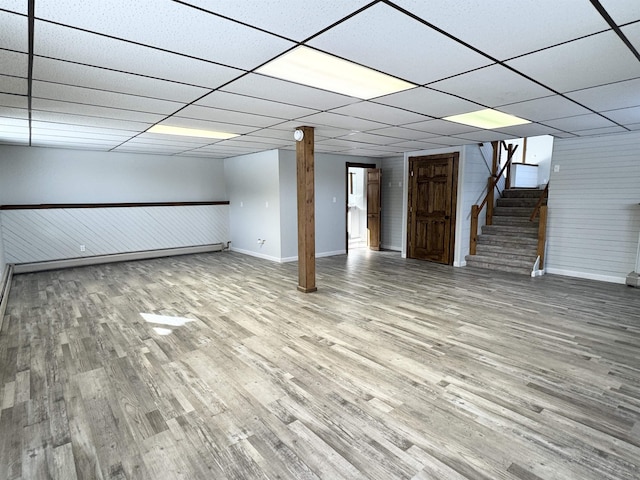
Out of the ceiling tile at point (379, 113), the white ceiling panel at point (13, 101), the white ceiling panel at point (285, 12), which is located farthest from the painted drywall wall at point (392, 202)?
the white ceiling panel at point (13, 101)

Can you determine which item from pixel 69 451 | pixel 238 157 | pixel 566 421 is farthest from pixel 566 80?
pixel 238 157

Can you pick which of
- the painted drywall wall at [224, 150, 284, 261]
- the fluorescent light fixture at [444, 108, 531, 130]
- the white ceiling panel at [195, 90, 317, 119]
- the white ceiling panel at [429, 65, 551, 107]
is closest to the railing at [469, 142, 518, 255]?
the fluorescent light fixture at [444, 108, 531, 130]

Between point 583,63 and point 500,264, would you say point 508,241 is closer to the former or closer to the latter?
point 500,264

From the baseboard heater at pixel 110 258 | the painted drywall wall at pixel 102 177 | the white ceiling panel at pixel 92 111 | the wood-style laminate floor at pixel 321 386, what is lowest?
the wood-style laminate floor at pixel 321 386

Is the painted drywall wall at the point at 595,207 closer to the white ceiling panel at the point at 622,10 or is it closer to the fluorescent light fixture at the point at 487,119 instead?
the fluorescent light fixture at the point at 487,119

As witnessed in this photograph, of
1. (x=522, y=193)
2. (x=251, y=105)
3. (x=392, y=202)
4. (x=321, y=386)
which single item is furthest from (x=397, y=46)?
(x=392, y=202)

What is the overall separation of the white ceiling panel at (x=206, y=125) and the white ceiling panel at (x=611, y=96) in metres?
3.78

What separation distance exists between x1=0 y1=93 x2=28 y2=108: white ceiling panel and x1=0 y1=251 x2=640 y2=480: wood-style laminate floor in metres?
2.34

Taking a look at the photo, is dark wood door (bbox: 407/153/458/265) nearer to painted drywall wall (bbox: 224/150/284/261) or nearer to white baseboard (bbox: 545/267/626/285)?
white baseboard (bbox: 545/267/626/285)

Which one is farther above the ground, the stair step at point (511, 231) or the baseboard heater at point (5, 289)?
the stair step at point (511, 231)

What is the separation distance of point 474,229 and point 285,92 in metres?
5.30

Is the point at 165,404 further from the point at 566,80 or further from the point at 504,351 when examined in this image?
the point at 566,80

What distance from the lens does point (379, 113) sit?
392cm

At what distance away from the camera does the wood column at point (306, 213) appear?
192 inches
